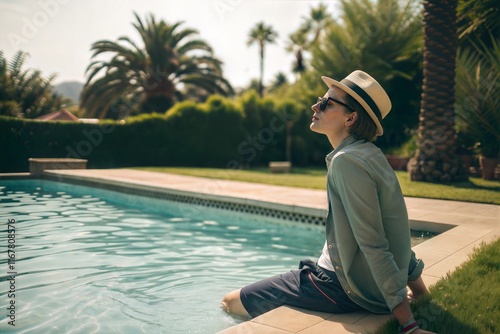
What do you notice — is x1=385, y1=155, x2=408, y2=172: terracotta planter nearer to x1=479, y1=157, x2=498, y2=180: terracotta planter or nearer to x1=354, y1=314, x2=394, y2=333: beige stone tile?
x1=479, y1=157, x2=498, y2=180: terracotta planter

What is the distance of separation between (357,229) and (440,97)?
10313 millimetres

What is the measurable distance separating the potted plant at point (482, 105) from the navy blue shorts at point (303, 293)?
11.9 meters

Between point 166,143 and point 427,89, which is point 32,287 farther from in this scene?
point 166,143

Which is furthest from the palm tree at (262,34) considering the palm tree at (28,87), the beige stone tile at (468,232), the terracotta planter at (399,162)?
the beige stone tile at (468,232)

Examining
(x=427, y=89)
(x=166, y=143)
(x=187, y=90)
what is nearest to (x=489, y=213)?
(x=427, y=89)

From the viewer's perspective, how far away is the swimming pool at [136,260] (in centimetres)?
408

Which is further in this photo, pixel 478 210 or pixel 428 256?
pixel 478 210

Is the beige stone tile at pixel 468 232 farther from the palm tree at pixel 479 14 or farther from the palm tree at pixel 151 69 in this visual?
the palm tree at pixel 151 69

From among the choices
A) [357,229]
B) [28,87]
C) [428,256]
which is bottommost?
[428,256]

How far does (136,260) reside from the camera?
19.9ft

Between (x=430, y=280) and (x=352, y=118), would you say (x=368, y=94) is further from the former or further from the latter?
(x=430, y=280)

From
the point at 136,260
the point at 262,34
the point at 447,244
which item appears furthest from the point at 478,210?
the point at 262,34

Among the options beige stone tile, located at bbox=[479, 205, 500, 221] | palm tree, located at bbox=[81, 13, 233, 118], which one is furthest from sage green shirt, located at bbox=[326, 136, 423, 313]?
palm tree, located at bbox=[81, 13, 233, 118]

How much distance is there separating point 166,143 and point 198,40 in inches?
292
